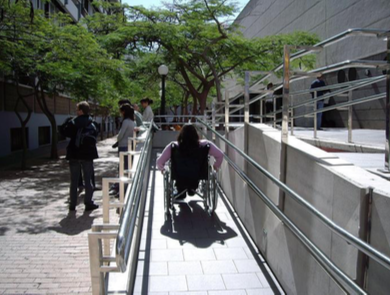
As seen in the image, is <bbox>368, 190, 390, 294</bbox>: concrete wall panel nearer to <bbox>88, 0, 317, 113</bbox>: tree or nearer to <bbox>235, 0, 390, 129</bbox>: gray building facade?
<bbox>235, 0, 390, 129</bbox>: gray building facade

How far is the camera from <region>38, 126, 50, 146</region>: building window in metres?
24.0

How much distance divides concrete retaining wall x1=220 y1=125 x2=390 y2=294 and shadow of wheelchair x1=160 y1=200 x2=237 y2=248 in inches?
17.7

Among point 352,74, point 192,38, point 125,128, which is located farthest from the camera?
point 192,38

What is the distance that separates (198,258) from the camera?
4.74 m

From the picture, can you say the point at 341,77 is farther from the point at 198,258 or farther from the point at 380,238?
the point at 380,238

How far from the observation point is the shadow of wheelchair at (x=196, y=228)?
5.32 meters

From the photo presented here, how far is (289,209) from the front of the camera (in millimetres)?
3885

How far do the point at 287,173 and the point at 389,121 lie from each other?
0.99 m

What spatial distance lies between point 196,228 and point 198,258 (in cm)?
104

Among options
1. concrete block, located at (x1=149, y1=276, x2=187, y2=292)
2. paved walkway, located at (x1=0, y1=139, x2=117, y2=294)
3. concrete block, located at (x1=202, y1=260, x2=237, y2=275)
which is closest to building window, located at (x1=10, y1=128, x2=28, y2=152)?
paved walkway, located at (x1=0, y1=139, x2=117, y2=294)

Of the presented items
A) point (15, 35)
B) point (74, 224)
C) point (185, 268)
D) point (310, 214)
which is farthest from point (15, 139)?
point (310, 214)

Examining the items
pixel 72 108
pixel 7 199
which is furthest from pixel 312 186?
pixel 72 108

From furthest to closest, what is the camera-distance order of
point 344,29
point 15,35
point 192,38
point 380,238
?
point 192,38 → point 344,29 → point 15,35 → point 380,238

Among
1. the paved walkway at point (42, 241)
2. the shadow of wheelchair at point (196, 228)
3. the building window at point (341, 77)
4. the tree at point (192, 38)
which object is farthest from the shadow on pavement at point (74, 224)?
the building window at point (341, 77)
